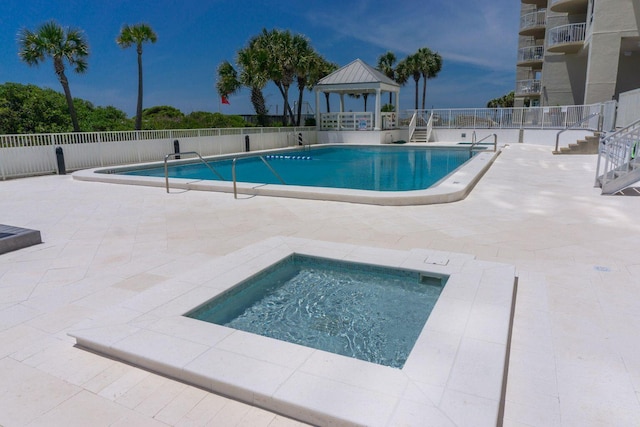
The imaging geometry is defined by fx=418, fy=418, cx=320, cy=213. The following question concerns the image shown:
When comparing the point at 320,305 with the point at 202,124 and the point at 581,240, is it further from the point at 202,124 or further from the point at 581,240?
the point at 202,124

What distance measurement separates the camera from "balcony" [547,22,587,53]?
20984 mm

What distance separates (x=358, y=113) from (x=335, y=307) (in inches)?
835

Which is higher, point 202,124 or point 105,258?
point 202,124

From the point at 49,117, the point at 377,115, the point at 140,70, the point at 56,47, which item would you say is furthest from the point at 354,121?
the point at 49,117

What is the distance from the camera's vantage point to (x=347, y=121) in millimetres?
24141

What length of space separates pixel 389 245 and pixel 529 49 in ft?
93.9

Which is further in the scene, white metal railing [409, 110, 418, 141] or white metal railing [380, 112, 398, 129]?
white metal railing [409, 110, 418, 141]

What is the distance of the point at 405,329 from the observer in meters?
3.10

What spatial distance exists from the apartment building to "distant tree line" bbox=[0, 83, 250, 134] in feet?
60.6

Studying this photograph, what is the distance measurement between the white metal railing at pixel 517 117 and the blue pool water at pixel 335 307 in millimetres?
17640

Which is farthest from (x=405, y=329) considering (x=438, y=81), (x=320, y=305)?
(x=438, y=81)

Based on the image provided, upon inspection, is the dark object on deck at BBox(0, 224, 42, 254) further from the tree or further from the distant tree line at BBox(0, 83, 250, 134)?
the tree

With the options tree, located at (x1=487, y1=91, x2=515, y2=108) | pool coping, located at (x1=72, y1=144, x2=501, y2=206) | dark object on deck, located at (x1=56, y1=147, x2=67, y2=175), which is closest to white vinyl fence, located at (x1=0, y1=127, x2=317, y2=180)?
dark object on deck, located at (x1=56, y1=147, x2=67, y2=175)

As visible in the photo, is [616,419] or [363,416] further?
[616,419]
